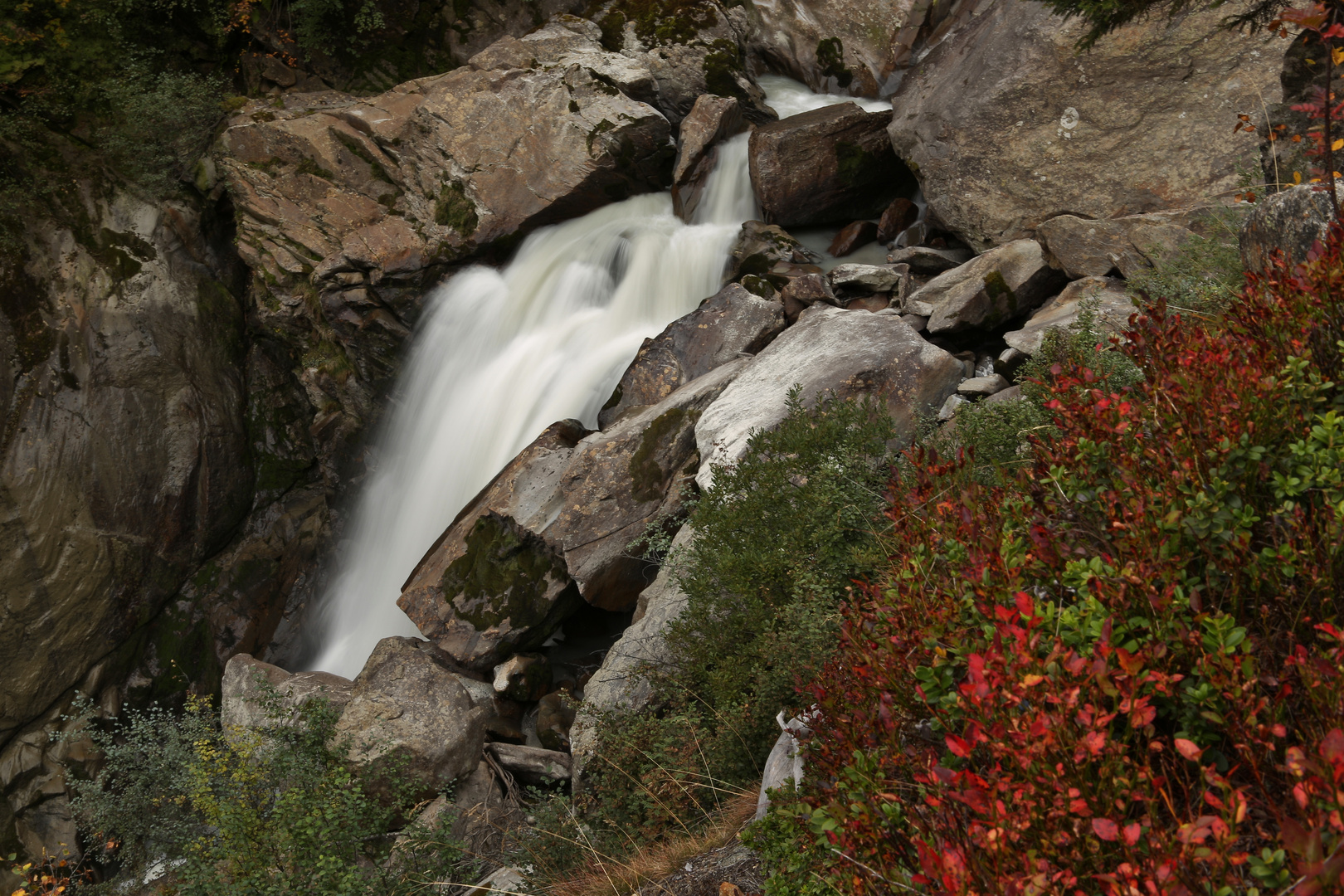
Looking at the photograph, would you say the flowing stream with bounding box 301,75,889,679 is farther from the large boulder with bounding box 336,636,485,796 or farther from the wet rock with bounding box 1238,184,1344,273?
the wet rock with bounding box 1238,184,1344,273

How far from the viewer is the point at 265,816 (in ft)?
21.3

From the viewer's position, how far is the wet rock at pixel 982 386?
6.87 m

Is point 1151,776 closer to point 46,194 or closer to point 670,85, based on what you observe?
point 670,85

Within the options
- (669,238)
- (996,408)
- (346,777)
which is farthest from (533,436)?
(996,408)

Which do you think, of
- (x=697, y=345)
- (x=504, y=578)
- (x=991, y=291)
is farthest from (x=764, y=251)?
(x=504, y=578)

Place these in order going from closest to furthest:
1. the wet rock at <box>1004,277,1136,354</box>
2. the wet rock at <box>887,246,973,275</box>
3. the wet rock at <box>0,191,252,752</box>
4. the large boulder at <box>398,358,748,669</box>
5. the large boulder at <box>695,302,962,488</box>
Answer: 1. the wet rock at <box>1004,277,1136,354</box>
2. the large boulder at <box>695,302,962,488</box>
3. the large boulder at <box>398,358,748,669</box>
4. the wet rock at <box>887,246,973,275</box>
5. the wet rock at <box>0,191,252,752</box>

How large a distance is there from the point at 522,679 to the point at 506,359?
16.3 feet

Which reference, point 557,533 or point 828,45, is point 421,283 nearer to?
point 557,533

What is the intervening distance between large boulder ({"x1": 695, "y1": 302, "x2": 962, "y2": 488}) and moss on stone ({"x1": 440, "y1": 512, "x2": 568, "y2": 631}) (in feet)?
8.14

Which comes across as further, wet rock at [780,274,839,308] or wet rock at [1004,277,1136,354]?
wet rock at [780,274,839,308]

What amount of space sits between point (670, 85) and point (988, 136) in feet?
21.6

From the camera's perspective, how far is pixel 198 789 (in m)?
5.71

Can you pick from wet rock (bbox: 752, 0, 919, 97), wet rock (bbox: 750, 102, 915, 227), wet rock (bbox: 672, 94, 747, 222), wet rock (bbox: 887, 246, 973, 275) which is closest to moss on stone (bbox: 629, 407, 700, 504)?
wet rock (bbox: 887, 246, 973, 275)

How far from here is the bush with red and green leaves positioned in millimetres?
1729
